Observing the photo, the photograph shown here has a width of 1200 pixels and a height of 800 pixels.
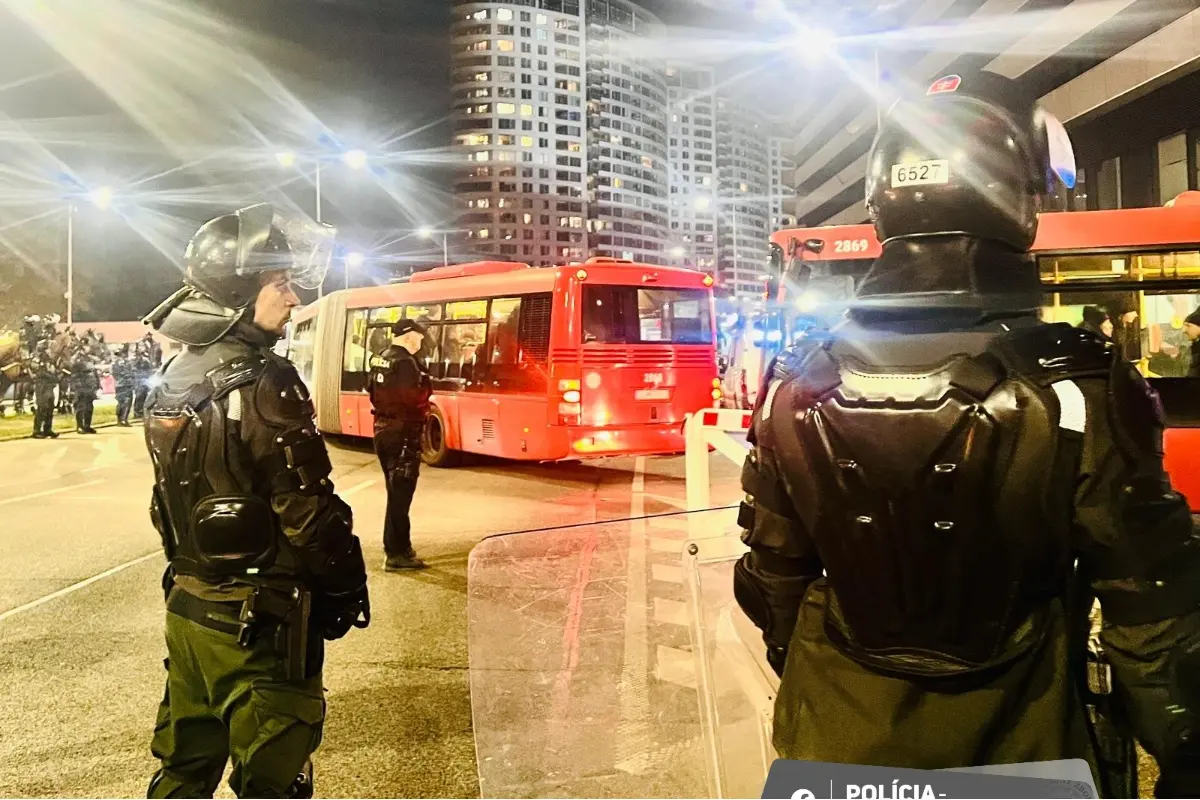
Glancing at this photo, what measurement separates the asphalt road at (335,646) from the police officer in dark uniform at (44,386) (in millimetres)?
7170

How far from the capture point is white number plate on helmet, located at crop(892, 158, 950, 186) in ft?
5.22

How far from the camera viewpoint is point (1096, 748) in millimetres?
1438

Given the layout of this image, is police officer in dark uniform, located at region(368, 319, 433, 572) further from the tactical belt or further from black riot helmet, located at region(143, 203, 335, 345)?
the tactical belt

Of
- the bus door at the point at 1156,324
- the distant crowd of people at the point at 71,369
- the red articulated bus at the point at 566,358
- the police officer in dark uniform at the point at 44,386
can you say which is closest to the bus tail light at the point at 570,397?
the red articulated bus at the point at 566,358

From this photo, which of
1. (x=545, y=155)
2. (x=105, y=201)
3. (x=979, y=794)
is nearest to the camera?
(x=979, y=794)

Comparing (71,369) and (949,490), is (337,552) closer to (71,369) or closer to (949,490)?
(949,490)

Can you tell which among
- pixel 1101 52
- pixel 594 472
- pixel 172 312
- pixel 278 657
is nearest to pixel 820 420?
pixel 278 657

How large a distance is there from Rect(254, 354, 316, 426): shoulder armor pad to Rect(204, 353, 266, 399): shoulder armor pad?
0.9 inches

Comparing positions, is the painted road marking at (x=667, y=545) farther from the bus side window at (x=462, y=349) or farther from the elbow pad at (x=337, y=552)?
the bus side window at (x=462, y=349)

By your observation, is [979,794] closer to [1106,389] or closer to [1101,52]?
Answer: [1106,389]

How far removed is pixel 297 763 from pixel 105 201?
27.0m

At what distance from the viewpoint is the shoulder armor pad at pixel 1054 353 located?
133 centimetres

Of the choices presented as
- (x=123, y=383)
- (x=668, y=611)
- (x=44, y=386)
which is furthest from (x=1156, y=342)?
(x=123, y=383)

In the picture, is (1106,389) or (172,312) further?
(172,312)
